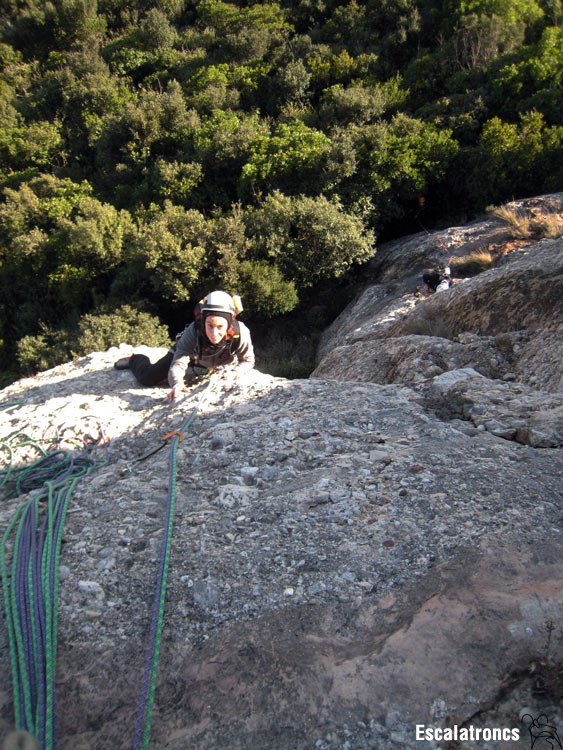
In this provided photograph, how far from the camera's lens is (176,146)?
17.0 m

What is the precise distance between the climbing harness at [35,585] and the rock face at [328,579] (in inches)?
2.9

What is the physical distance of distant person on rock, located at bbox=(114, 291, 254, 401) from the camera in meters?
4.77

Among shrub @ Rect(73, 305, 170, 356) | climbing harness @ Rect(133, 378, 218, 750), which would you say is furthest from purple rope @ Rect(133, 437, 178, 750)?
shrub @ Rect(73, 305, 170, 356)

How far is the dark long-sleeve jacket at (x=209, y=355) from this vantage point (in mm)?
5059

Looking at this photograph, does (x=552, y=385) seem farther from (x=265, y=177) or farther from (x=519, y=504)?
(x=265, y=177)

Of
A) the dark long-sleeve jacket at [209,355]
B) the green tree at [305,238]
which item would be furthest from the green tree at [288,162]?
the dark long-sleeve jacket at [209,355]

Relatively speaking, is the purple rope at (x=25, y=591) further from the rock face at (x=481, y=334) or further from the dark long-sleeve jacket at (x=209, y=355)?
the rock face at (x=481, y=334)

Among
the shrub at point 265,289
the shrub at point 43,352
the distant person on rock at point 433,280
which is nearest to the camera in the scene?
the distant person on rock at point 433,280

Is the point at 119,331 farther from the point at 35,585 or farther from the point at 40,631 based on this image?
the point at 40,631

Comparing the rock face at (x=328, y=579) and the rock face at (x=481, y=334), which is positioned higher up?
the rock face at (x=328, y=579)

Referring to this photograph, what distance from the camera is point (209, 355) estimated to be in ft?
16.9
